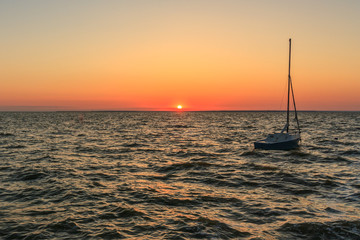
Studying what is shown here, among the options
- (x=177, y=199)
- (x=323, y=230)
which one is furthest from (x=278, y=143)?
(x=323, y=230)

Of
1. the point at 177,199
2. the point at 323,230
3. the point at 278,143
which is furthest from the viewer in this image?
the point at 278,143

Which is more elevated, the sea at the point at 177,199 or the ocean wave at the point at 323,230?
the ocean wave at the point at 323,230

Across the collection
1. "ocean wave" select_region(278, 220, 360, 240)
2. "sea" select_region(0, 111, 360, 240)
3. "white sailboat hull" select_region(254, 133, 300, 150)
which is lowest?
"sea" select_region(0, 111, 360, 240)

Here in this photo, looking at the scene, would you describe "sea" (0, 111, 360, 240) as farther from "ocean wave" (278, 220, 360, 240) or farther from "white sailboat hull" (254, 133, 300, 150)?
"white sailboat hull" (254, 133, 300, 150)

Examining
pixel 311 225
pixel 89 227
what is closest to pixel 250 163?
pixel 311 225

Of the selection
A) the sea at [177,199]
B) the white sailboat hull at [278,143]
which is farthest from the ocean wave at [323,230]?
the white sailboat hull at [278,143]

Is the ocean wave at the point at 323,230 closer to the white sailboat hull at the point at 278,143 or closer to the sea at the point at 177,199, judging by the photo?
the sea at the point at 177,199

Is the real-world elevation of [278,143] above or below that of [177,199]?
above

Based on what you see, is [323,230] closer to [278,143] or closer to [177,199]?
[177,199]

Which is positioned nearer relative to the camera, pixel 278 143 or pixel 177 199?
pixel 177 199

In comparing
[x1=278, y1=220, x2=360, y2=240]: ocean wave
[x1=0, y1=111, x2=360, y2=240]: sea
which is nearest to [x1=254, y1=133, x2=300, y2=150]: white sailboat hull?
[x1=0, y1=111, x2=360, y2=240]: sea

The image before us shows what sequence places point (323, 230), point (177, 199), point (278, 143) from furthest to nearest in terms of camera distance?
point (278, 143)
point (177, 199)
point (323, 230)

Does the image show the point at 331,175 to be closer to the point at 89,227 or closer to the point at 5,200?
the point at 89,227

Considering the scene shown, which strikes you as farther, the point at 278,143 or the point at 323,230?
the point at 278,143
